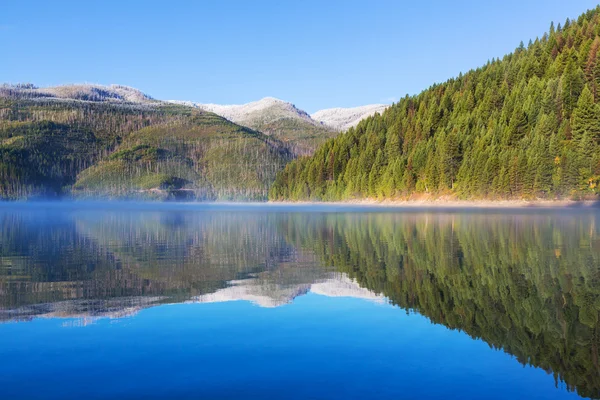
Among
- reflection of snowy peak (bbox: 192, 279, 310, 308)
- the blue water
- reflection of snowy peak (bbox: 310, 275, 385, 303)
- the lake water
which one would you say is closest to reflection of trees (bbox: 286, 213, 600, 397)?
the lake water

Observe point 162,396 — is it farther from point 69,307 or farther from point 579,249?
point 579,249

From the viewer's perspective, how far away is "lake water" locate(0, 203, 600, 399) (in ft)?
37.9

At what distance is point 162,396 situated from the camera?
35.3ft

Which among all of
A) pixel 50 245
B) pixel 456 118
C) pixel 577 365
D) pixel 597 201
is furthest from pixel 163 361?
pixel 456 118

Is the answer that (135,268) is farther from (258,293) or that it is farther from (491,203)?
(491,203)

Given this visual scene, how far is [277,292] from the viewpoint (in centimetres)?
Answer: 2147

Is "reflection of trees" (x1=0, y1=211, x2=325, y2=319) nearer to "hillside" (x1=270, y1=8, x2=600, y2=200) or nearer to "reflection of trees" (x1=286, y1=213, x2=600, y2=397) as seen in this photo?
"reflection of trees" (x1=286, y1=213, x2=600, y2=397)

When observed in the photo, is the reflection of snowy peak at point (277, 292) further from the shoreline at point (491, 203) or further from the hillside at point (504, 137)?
the hillside at point (504, 137)

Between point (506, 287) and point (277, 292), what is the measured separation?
335 inches

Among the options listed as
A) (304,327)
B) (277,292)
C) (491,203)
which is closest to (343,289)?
(277,292)

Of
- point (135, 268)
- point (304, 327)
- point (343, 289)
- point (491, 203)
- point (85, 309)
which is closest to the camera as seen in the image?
point (304, 327)

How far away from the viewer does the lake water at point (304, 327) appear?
37.9 feet

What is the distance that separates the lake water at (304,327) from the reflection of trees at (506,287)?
0.26ft

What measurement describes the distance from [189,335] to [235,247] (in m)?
24.3
